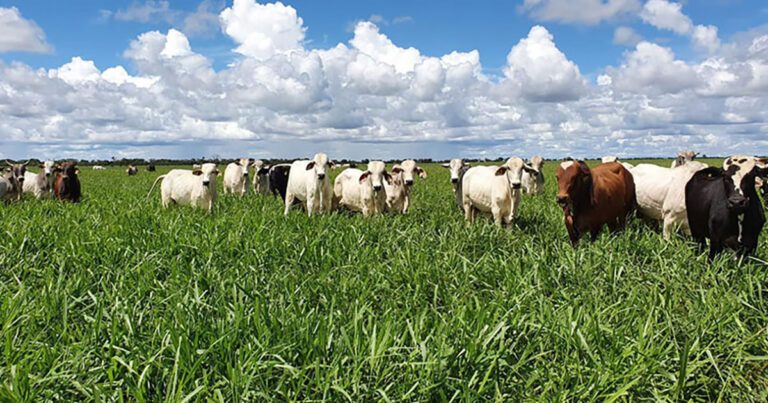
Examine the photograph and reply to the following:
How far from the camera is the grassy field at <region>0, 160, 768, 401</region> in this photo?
3.06 m

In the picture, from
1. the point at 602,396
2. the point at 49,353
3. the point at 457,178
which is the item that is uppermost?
the point at 457,178

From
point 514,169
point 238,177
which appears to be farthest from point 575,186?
point 238,177

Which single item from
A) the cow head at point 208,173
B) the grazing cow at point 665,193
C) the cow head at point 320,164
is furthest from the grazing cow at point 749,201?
the cow head at point 208,173

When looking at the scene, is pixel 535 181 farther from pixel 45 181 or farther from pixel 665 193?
pixel 45 181

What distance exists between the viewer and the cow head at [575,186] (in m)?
7.22

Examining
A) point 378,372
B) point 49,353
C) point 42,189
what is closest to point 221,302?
point 49,353

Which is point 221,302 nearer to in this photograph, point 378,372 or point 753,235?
point 378,372

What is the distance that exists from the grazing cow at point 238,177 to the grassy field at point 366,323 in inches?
412

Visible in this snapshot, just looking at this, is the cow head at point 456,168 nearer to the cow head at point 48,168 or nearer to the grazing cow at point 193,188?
the grazing cow at point 193,188

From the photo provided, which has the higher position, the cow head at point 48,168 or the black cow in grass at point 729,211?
the cow head at point 48,168

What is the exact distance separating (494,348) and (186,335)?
2.27m

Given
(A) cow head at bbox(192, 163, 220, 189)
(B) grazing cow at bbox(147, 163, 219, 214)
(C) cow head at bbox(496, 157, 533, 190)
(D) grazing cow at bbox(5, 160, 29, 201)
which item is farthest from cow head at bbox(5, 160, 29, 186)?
(C) cow head at bbox(496, 157, 533, 190)

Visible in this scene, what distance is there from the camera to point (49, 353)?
3.30 meters

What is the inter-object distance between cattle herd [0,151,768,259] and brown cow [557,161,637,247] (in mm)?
16
